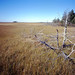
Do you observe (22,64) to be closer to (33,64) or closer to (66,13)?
(33,64)

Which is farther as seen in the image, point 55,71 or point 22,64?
point 22,64

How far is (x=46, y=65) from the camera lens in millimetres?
1569

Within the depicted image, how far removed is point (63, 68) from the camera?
1436 millimetres

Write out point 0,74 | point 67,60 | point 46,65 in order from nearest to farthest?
point 0,74
point 46,65
point 67,60

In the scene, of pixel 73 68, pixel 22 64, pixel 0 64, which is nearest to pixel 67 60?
pixel 73 68

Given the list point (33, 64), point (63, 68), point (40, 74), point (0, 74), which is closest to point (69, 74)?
point (63, 68)

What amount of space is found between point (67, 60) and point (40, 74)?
1163mm

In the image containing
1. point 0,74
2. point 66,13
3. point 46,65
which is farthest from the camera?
point 66,13

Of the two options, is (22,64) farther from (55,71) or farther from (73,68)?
(73,68)

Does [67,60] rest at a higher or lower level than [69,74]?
higher

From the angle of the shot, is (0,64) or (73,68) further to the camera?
(0,64)

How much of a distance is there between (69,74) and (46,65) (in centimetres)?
70

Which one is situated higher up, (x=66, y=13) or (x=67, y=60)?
(x=66, y=13)

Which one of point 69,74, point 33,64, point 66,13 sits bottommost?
point 69,74
